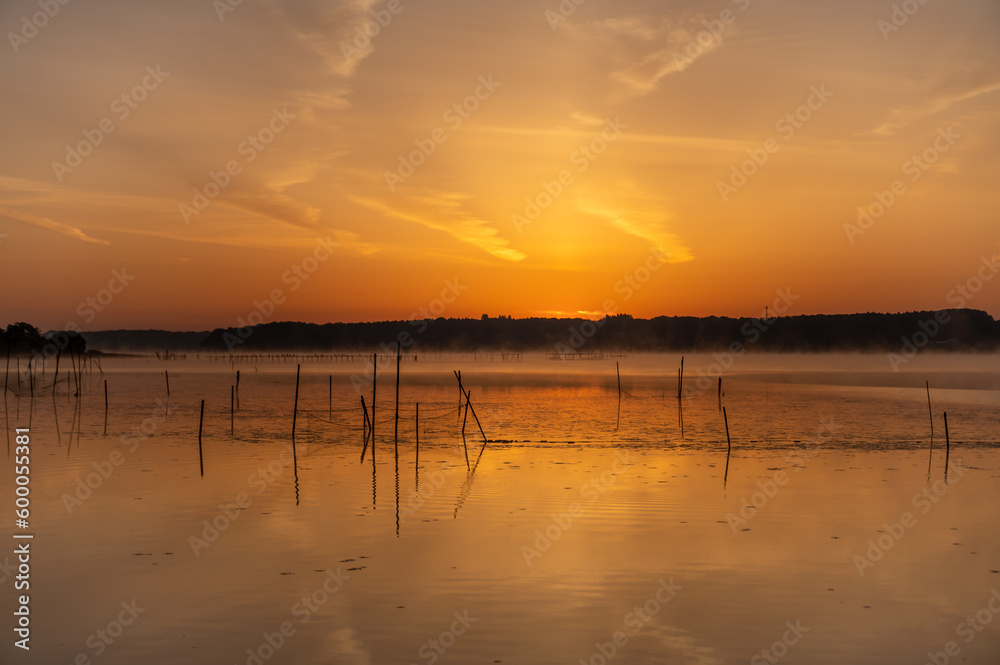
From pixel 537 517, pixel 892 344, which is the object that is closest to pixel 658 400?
pixel 537 517

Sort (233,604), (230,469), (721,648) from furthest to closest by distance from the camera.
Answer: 1. (230,469)
2. (233,604)
3. (721,648)

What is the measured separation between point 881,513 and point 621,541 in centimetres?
579

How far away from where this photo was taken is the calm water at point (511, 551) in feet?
30.2

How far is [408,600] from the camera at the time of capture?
10.4 meters

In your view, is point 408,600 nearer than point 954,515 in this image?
Yes

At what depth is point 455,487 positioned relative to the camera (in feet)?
60.8

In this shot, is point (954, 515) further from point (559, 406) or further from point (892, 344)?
point (892, 344)

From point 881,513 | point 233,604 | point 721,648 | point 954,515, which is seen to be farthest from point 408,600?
point 954,515

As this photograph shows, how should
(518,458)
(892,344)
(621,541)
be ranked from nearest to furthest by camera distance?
(621,541), (518,458), (892,344)

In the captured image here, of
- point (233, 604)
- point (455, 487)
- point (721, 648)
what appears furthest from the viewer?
point (455, 487)

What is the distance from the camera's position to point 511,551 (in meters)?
12.7

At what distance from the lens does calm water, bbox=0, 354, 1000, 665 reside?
30.2 feet

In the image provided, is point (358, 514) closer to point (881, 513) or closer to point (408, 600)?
point (408, 600)

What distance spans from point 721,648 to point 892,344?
19002 centimetres
